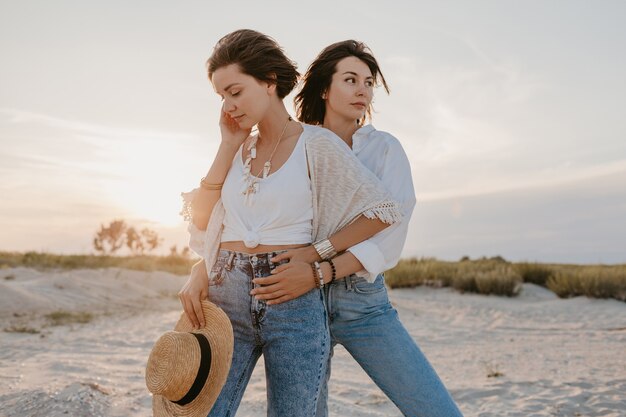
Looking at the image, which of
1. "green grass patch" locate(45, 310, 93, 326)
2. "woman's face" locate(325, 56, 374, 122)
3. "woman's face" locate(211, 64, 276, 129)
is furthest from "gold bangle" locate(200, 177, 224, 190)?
"green grass patch" locate(45, 310, 93, 326)

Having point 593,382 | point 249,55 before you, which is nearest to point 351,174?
point 249,55

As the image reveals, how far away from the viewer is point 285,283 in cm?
223

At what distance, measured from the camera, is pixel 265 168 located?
Answer: 2.43 meters

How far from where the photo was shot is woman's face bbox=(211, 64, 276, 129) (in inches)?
94.9

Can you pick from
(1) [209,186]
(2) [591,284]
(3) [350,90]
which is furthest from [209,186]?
(2) [591,284]

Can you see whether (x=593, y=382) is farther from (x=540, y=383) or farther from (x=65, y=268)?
(x=65, y=268)

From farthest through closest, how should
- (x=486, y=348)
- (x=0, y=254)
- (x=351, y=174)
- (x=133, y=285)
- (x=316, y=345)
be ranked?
(x=0, y=254) → (x=133, y=285) → (x=486, y=348) → (x=351, y=174) → (x=316, y=345)

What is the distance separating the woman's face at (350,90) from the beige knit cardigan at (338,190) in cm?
53

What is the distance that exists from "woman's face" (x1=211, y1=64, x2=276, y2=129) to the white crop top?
0.73ft

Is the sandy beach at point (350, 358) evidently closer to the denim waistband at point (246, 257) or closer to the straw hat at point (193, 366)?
the straw hat at point (193, 366)

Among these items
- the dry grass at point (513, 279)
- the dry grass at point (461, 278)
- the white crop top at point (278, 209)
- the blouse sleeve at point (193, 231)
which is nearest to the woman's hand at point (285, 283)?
the white crop top at point (278, 209)

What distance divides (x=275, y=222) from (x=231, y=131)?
552 mm

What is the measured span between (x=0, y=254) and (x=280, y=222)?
1963 cm

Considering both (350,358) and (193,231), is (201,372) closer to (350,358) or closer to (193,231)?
(193,231)
